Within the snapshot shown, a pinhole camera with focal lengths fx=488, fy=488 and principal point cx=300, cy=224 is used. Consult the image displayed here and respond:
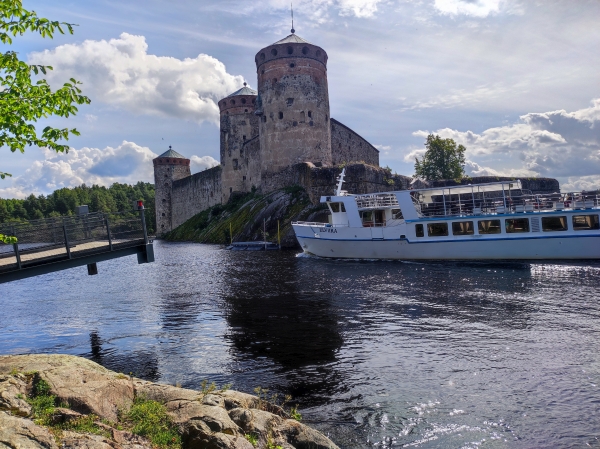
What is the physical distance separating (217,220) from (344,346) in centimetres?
5671

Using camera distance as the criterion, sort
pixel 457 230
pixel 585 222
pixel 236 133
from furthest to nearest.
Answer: pixel 236 133
pixel 457 230
pixel 585 222

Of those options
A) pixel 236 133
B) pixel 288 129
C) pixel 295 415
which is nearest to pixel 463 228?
pixel 295 415

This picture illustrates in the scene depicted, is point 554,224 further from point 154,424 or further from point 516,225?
point 154,424

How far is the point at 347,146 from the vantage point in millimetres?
65438

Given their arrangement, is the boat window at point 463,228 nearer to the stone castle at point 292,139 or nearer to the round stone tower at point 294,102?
the stone castle at point 292,139

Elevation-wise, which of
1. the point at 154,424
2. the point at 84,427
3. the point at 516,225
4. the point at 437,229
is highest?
the point at 437,229

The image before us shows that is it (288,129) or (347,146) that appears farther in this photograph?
(347,146)

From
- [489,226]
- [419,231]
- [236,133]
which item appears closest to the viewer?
[489,226]

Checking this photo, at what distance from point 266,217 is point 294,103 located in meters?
14.4

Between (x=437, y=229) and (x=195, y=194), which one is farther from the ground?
(x=195, y=194)

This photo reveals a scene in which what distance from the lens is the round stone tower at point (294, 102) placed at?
56.1 metres

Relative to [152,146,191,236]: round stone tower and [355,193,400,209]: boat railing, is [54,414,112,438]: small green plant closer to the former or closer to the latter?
[355,193,400,209]: boat railing

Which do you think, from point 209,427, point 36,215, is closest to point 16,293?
point 209,427

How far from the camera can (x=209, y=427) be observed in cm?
620
